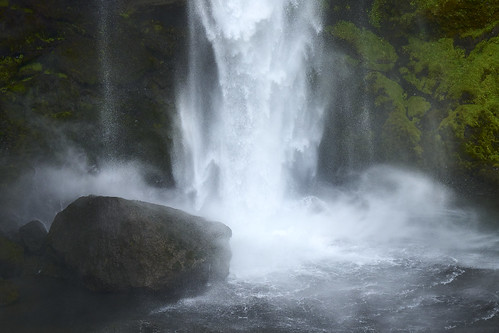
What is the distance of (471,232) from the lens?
18281 mm

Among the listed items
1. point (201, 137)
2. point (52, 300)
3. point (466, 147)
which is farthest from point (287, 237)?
point (466, 147)

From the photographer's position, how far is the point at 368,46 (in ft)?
81.2

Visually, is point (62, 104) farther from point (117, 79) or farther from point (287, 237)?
point (287, 237)

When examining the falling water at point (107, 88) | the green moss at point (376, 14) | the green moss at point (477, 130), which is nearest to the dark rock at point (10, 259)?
the falling water at point (107, 88)

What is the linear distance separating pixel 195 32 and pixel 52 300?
13.0 m

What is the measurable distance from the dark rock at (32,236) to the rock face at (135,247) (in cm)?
126

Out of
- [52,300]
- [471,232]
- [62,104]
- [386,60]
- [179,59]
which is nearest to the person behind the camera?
[52,300]

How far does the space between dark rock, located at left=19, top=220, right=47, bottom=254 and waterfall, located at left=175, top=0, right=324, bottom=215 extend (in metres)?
6.66

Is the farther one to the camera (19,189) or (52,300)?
(19,189)

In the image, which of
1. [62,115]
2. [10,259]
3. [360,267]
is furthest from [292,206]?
[10,259]

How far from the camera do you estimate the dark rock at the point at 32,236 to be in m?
16.9

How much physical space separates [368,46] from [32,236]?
18039mm

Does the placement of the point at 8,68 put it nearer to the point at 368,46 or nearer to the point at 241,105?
the point at 241,105

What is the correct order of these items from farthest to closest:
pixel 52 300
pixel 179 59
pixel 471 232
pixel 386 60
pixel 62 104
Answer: pixel 386 60
pixel 179 59
pixel 62 104
pixel 471 232
pixel 52 300
